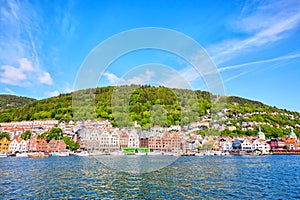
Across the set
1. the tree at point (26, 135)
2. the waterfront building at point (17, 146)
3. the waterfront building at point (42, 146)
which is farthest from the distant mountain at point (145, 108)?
the waterfront building at point (17, 146)

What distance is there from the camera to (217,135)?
10744cm

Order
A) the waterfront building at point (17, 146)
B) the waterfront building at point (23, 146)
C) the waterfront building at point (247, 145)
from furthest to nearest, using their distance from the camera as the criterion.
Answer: the waterfront building at point (247, 145) → the waterfront building at point (23, 146) → the waterfront building at point (17, 146)

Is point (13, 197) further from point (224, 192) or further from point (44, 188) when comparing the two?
point (224, 192)

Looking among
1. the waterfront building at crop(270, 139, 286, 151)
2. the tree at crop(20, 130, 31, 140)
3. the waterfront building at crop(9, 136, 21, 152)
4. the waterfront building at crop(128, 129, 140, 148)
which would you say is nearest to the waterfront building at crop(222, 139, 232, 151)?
the waterfront building at crop(270, 139, 286, 151)

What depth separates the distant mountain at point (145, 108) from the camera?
48812 mm

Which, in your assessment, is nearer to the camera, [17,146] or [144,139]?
[144,139]

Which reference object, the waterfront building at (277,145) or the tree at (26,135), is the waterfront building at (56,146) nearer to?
the tree at (26,135)

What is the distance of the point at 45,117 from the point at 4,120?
72.1ft

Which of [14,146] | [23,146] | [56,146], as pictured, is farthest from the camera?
[23,146]

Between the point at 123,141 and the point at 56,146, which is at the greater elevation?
the point at 123,141

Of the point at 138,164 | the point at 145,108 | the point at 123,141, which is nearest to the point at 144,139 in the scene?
the point at 123,141

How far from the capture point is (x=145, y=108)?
57.0 metres

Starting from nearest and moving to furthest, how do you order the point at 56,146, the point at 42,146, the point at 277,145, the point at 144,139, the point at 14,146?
1. the point at 144,139
2. the point at 56,146
3. the point at 14,146
4. the point at 42,146
5. the point at 277,145

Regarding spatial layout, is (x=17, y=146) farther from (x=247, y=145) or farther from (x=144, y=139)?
(x=247, y=145)
